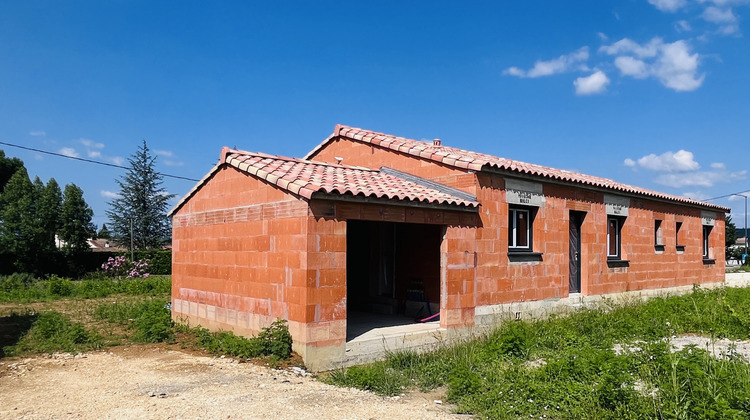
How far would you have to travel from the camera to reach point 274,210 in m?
8.77

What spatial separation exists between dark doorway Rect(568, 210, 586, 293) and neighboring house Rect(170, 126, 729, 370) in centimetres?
3

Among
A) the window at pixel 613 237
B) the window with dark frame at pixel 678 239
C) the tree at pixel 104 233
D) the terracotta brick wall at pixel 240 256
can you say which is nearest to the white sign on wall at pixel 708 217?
the window with dark frame at pixel 678 239

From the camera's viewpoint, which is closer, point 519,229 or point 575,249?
point 519,229

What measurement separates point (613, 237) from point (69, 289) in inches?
717

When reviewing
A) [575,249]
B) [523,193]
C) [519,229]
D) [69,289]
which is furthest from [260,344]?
[69,289]

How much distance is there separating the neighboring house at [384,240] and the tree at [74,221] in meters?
21.2

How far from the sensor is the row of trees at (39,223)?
1080 inches

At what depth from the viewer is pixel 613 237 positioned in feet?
48.7

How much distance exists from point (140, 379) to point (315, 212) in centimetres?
336

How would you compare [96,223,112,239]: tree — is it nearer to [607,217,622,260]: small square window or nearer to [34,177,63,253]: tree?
[34,177,63,253]: tree

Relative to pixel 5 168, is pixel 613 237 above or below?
below

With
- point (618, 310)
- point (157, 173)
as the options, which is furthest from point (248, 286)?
point (157, 173)

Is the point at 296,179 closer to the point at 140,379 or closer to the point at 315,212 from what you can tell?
the point at 315,212

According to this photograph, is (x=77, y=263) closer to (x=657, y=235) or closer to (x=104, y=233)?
(x=104, y=233)
